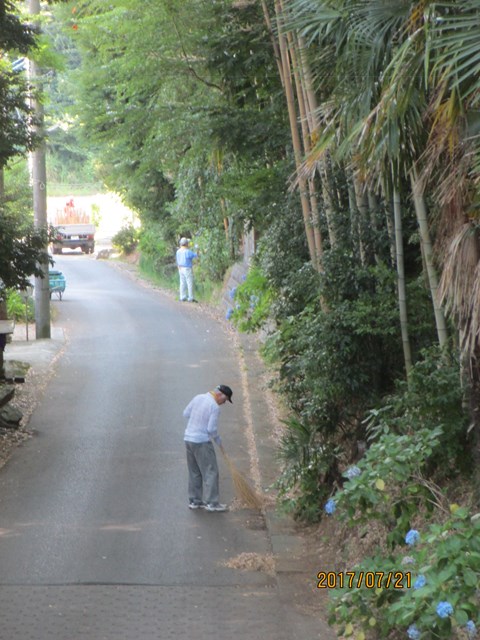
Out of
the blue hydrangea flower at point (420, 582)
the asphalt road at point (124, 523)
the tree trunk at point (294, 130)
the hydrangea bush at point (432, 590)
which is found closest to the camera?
the hydrangea bush at point (432, 590)

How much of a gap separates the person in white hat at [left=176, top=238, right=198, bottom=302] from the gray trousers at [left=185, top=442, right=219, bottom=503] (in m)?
18.5

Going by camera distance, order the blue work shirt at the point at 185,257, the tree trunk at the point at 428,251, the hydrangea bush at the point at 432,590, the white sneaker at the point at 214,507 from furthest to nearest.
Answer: the blue work shirt at the point at 185,257 → the white sneaker at the point at 214,507 → the tree trunk at the point at 428,251 → the hydrangea bush at the point at 432,590

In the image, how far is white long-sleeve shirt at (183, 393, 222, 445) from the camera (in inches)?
449

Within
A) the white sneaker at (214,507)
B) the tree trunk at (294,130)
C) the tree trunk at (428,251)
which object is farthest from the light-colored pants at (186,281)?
the tree trunk at (428,251)

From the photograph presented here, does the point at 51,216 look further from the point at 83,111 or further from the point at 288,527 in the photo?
the point at 288,527

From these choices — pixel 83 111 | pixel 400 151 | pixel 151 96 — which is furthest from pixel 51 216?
pixel 400 151

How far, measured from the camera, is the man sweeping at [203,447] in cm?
1137

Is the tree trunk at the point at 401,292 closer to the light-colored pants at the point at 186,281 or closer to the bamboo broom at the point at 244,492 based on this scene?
the bamboo broom at the point at 244,492

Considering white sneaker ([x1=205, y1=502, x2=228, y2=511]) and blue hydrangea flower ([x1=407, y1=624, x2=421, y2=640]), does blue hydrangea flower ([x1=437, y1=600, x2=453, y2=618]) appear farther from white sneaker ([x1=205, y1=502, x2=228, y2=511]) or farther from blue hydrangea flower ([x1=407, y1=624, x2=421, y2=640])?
white sneaker ([x1=205, y1=502, x2=228, y2=511])

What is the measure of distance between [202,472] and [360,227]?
335cm

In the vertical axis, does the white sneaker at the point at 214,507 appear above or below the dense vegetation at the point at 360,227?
below

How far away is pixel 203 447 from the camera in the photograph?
37.6 feet
